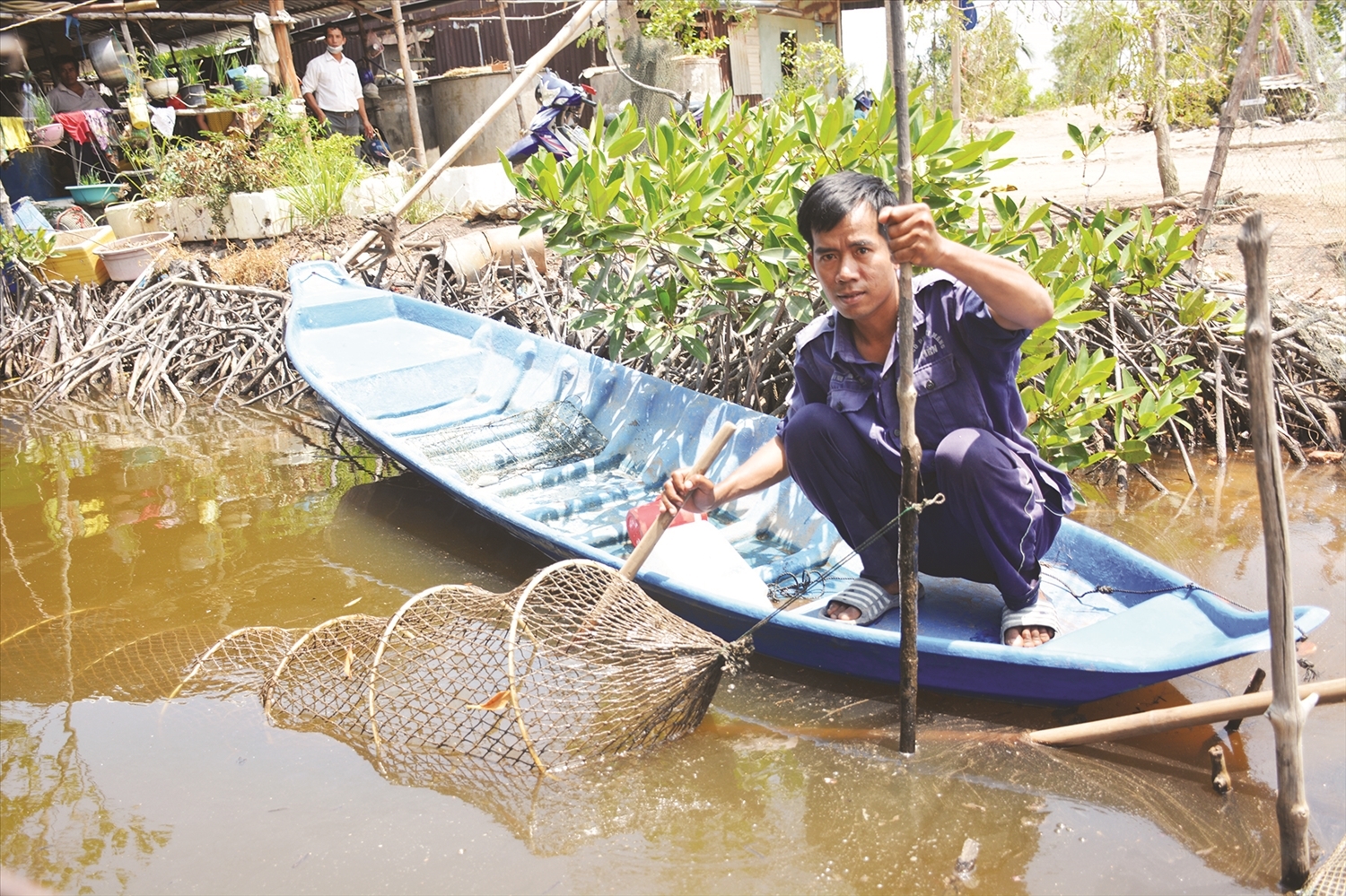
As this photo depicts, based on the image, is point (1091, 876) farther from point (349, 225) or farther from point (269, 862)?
point (349, 225)

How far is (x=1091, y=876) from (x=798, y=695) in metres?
0.96

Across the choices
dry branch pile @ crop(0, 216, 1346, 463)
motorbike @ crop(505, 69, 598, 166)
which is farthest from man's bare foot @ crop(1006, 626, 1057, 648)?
motorbike @ crop(505, 69, 598, 166)

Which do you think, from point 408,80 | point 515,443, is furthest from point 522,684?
point 408,80

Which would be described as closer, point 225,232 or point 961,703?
point 961,703

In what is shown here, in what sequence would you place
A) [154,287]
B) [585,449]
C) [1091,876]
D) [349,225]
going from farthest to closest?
1. [349,225]
2. [154,287]
3. [585,449]
4. [1091,876]

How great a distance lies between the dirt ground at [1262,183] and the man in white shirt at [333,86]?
6.61 m

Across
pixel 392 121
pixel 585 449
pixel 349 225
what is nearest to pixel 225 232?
pixel 349 225

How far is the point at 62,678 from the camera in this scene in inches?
135

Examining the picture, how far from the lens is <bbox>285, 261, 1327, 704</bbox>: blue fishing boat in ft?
8.05

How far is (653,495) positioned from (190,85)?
8322mm

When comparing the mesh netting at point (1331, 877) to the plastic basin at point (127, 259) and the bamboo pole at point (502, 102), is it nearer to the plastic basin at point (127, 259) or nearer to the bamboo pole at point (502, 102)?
the bamboo pole at point (502, 102)

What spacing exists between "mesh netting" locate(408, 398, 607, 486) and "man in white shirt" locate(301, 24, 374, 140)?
266 inches

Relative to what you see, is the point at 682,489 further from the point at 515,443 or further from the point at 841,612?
the point at 515,443

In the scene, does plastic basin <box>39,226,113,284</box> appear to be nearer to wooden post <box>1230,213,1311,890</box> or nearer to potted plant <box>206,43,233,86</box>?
potted plant <box>206,43,233,86</box>
